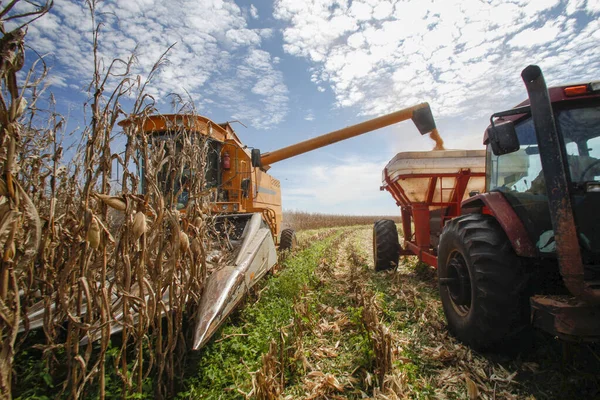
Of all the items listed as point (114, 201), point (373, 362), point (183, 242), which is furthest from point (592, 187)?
point (114, 201)

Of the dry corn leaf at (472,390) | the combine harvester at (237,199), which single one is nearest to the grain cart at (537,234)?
the dry corn leaf at (472,390)

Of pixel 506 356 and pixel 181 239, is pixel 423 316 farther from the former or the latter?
pixel 181 239

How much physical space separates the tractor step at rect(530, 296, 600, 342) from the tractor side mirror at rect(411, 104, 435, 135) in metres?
5.08

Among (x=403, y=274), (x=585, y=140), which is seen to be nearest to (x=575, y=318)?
(x=585, y=140)

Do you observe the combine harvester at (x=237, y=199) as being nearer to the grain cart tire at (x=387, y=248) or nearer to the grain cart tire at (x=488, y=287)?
the grain cart tire at (x=488, y=287)

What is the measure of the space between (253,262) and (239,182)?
3.00 metres

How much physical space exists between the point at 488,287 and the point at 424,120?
192 inches

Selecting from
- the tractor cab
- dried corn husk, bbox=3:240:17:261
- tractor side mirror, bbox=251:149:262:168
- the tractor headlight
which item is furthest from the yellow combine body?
the tractor headlight

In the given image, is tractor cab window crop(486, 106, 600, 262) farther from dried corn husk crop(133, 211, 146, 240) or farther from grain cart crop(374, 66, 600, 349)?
dried corn husk crop(133, 211, 146, 240)

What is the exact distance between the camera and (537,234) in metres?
2.33

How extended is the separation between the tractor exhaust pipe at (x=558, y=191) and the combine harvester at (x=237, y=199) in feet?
7.55

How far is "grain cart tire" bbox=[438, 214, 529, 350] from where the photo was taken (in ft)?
7.40

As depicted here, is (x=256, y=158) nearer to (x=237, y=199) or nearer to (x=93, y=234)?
(x=237, y=199)

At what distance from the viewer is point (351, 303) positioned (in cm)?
416
